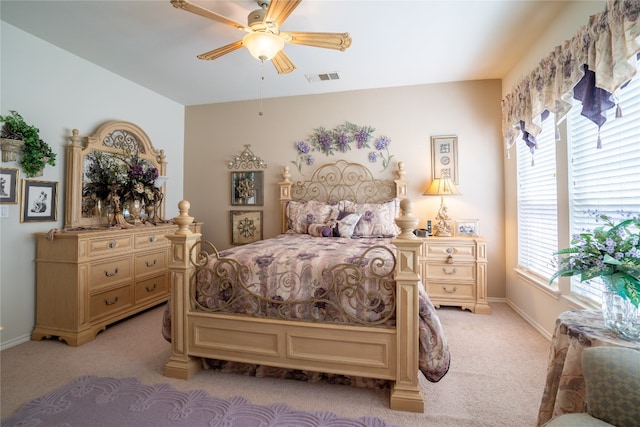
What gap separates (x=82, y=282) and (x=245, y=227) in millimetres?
2045

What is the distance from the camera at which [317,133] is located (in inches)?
159

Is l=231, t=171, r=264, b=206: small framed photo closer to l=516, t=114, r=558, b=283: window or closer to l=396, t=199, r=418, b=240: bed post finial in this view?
l=396, t=199, r=418, b=240: bed post finial

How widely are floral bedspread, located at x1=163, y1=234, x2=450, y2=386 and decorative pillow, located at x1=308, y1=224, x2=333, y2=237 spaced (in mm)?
1070

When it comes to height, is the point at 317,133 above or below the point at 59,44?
below

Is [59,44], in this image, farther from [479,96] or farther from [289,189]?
[479,96]

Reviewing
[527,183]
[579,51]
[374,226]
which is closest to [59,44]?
[374,226]

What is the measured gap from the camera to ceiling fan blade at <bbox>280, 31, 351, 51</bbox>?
6.72ft

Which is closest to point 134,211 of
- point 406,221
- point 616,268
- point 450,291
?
point 406,221

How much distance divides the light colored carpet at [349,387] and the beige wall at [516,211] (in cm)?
25

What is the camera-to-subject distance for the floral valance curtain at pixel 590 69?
157 centimetres

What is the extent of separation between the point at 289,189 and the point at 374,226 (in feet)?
4.55

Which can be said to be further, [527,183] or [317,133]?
[317,133]

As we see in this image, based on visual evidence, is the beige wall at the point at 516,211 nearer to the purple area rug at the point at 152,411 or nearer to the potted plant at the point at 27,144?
the purple area rug at the point at 152,411

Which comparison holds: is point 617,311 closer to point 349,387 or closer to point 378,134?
point 349,387
